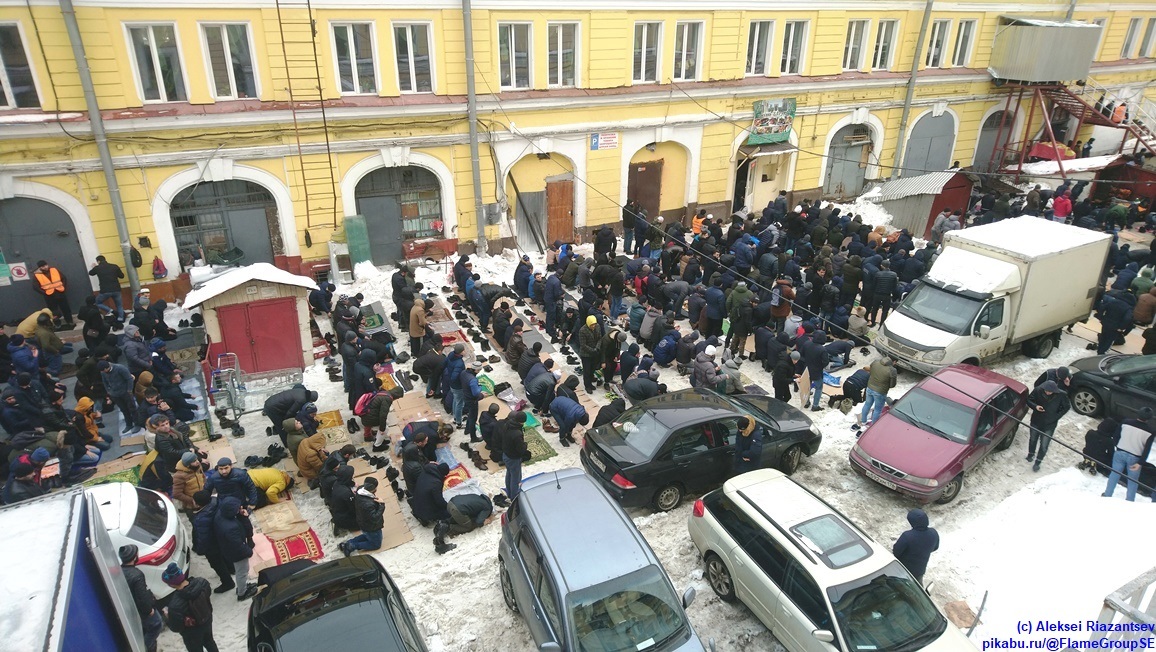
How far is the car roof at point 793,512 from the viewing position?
7.71m

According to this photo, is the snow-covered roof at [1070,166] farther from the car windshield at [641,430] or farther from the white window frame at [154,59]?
the white window frame at [154,59]

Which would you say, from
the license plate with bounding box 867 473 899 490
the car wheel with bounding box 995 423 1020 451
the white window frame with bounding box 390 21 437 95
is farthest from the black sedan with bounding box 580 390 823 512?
the white window frame with bounding box 390 21 437 95

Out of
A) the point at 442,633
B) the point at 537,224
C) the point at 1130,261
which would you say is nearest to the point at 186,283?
the point at 537,224

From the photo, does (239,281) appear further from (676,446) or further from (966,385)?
(966,385)

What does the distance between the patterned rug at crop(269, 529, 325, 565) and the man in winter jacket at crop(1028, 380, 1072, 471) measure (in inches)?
440

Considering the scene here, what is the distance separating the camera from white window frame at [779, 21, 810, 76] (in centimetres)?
2350

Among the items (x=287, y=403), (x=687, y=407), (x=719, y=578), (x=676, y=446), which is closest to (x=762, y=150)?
(x=687, y=407)

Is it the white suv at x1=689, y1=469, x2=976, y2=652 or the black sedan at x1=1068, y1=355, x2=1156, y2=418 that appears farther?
the black sedan at x1=1068, y1=355, x2=1156, y2=418

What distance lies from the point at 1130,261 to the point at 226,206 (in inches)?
960

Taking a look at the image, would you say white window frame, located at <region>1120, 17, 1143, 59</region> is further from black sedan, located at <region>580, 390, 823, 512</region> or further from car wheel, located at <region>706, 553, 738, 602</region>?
car wheel, located at <region>706, 553, 738, 602</region>

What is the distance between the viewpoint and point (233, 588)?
9.16 meters

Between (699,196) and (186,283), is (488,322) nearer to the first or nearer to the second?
(186,283)

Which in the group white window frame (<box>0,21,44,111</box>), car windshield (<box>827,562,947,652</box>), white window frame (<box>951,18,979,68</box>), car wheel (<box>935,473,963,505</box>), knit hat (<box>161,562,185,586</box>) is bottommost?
car wheel (<box>935,473,963,505</box>)

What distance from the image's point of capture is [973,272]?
47.4ft
